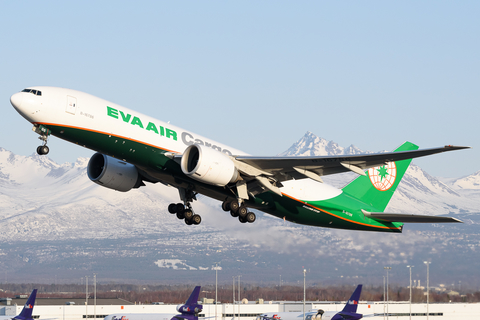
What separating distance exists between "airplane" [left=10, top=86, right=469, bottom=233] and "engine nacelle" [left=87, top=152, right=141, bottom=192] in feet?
0.17

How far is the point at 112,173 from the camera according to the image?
3375 centimetres

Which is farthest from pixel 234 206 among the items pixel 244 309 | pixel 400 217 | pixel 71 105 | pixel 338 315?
pixel 244 309

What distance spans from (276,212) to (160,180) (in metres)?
6.36

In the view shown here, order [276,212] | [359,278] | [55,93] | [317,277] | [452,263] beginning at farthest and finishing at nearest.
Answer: [317,277] → [359,278] → [452,263] → [276,212] → [55,93]

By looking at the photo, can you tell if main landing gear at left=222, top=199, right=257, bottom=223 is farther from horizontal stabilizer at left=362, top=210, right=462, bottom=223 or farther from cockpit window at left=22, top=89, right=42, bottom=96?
cockpit window at left=22, top=89, right=42, bottom=96

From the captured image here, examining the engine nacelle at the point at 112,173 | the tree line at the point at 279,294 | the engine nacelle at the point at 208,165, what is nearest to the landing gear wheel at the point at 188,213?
the engine nacelle at the point at 112,173

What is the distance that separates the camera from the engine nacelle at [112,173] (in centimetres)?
3375

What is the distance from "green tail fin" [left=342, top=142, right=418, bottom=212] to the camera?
37906mm

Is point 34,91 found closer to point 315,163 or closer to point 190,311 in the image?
point 315,163

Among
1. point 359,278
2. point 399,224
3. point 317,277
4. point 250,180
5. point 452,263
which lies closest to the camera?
point 250,180

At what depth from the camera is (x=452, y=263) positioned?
75562 mm

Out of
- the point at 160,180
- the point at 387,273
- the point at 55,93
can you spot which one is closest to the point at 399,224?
the point at 160,180

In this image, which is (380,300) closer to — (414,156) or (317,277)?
(317,277)

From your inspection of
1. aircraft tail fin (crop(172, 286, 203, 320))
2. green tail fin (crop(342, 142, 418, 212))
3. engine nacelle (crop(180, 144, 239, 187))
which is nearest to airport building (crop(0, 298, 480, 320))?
aircraft tail fin (crop(172, 286, 203, 320))
